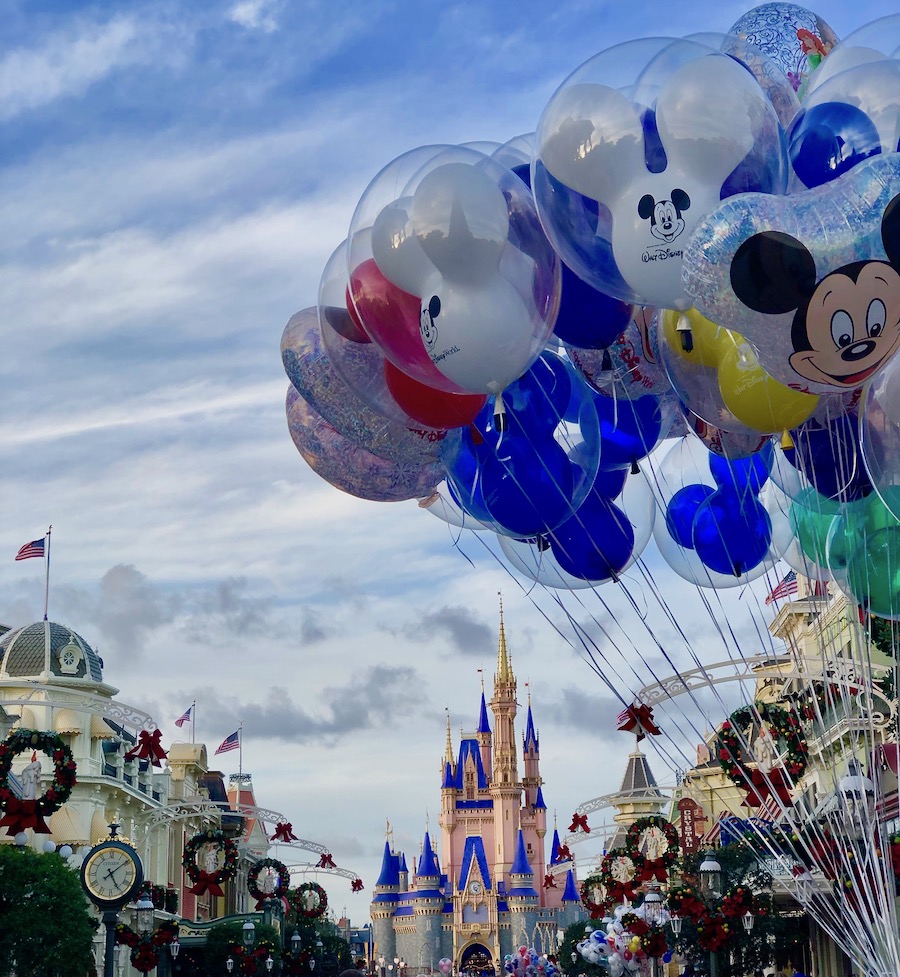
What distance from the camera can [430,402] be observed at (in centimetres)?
1041

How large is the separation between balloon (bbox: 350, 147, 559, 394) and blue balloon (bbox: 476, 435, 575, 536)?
1282 mm

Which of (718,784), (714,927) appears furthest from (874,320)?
(718,784)

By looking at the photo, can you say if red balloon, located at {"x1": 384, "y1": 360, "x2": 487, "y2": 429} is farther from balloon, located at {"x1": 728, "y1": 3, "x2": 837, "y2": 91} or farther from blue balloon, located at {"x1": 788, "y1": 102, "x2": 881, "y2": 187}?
balloon, located at {"x1": 728, "y1": 3, "x2": 837, "y2": 91}

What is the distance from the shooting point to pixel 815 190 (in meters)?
8.27

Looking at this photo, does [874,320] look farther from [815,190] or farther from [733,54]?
[733,54]

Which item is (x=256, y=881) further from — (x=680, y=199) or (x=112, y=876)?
(x=680, y=199)

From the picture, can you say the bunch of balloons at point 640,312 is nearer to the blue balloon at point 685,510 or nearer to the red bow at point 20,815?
the blue balloon at point 685,510

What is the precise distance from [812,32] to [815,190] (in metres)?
2.96

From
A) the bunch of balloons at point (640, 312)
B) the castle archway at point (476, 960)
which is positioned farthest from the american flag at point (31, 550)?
the castle archway at point (476, 960)

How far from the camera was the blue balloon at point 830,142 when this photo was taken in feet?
28.7

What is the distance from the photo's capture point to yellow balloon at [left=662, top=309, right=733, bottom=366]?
9.56 m

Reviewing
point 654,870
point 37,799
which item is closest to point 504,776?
point 654,870

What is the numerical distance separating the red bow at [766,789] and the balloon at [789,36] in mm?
5536

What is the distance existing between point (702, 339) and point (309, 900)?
163 feet
